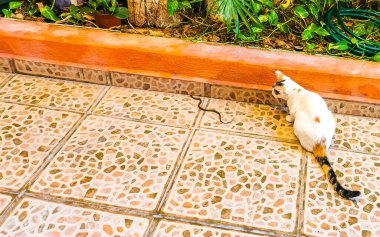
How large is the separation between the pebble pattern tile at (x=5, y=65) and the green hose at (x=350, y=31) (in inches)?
59.8

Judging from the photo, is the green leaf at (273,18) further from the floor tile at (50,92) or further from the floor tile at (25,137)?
the floor tile at (25,137)

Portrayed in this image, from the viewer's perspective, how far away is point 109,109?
185 cm

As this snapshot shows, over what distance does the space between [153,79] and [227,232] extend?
2.84ft

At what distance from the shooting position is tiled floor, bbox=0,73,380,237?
1.35 m

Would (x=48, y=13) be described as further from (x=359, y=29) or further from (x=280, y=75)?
(x=359, y=29)

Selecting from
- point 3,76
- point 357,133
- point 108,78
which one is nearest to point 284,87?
point 357,133

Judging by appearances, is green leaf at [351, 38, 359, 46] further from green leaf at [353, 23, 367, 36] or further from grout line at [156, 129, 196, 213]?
grout line at [156, 129, 196, 213]

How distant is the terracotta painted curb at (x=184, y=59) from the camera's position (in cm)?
180

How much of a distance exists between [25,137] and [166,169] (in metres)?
0.59

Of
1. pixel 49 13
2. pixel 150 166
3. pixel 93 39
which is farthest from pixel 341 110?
pixel 49 13

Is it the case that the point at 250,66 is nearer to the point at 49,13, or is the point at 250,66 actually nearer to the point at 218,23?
the point at 218,23

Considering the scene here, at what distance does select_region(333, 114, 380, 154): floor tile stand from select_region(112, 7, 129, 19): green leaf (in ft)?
3.50

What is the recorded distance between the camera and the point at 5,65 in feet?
6.83

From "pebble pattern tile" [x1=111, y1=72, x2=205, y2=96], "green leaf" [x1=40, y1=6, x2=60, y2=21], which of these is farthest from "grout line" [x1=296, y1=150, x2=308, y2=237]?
"green leaf" [x1=40, y1=6, x2=60, y2=21]
